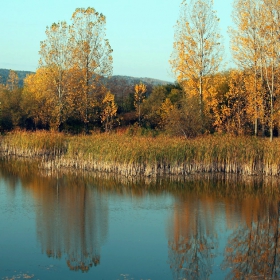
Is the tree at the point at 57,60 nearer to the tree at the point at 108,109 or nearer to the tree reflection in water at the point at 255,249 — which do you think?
the tree at the point at 108,109

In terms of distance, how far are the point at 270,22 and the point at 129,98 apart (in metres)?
18.5

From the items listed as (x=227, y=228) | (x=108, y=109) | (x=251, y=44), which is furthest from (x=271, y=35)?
(x=227, y=228)

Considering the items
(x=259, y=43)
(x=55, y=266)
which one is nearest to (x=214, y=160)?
(x=259, y=43)

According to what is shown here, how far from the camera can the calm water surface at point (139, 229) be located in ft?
23.6

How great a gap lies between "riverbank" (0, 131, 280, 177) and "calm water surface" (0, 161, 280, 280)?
98 cm

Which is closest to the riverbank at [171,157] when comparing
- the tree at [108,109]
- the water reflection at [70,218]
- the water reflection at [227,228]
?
the water reflection at [227,228]

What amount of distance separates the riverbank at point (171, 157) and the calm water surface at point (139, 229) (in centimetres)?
98

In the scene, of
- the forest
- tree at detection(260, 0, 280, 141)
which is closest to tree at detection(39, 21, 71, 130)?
the forest

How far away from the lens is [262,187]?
44.5 ft

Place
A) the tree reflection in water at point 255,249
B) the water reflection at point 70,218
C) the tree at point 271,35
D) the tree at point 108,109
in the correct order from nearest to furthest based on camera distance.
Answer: the tree reflection in water at point 255,249
the water reflection at point 70,218
the tree at point 271,35
the tree at point 108,109

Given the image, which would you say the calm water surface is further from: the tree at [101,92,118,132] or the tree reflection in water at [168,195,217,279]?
the tree at [101,92,118,132]

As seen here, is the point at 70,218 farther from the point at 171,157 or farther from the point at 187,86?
the point at 187,86

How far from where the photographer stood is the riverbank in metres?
15.0

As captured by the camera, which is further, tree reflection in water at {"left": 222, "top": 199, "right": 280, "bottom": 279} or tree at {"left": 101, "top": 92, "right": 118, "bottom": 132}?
tree at {"left": 101, "top": 92, "right": 118, "bottom": 132}
